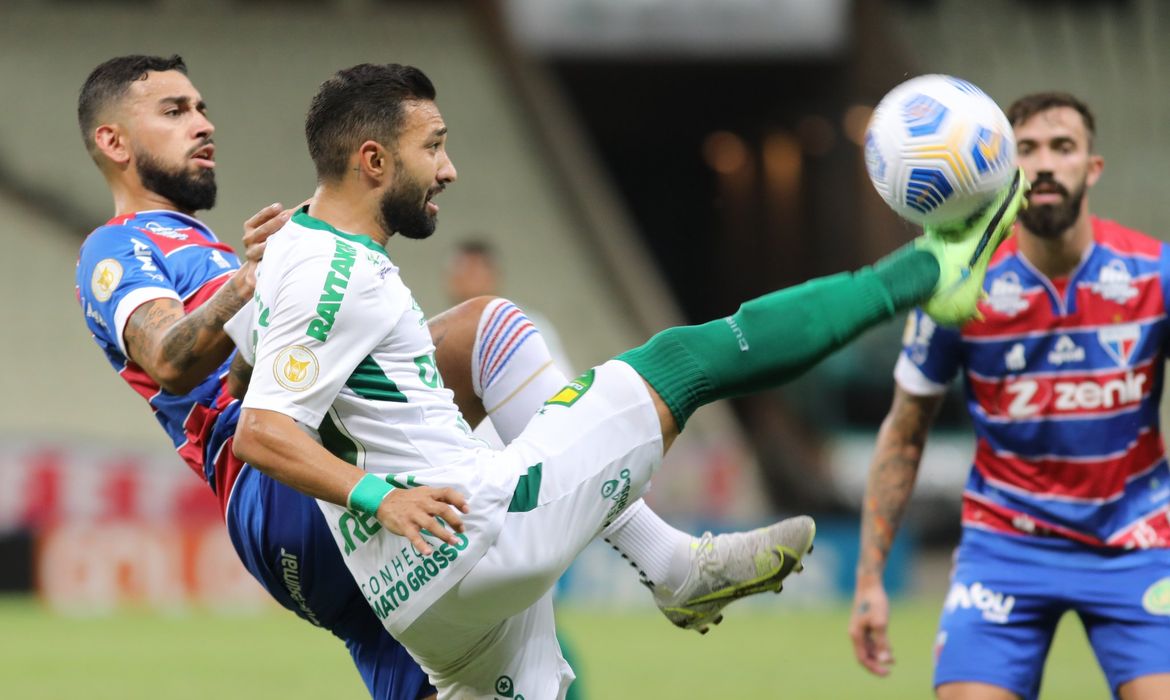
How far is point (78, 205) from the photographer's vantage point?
1903 centimetres

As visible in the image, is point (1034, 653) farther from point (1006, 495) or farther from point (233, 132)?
point (233, 132)

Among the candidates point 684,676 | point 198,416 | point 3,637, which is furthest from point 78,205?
point 198,416

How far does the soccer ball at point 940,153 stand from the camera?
405cm

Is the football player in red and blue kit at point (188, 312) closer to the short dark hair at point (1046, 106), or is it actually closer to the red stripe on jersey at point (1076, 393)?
the red stripe on jersey at point (1076, 393)

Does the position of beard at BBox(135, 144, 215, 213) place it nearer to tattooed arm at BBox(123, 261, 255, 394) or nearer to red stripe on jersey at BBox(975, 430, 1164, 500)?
tattooed arm at BBox(123, 261, 255, 394)

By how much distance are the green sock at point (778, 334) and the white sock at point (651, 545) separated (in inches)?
22.7

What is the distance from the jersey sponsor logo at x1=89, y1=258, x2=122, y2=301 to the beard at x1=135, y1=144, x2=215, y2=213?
1.43 feet

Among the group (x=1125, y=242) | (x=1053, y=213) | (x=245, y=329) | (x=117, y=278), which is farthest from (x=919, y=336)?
(x=117, y=278)

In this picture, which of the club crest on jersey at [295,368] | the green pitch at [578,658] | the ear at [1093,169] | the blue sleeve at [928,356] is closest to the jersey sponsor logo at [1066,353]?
the blue sleeve at [928,356]

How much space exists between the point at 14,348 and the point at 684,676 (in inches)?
428

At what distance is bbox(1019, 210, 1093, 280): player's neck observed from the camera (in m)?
4.99

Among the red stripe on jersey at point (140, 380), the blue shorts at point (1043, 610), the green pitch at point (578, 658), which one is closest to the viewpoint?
the red stripe on jersey at point (140, 380)

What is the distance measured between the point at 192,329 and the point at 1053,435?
8.48ft

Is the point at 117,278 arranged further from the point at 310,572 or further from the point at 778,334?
the point at 778,334
